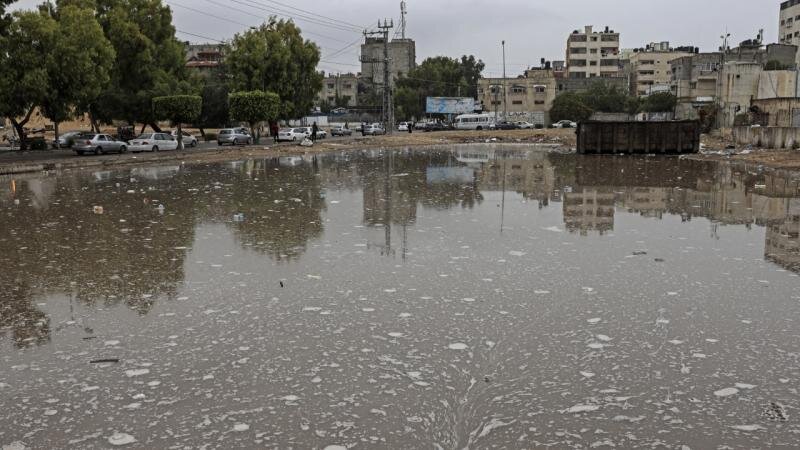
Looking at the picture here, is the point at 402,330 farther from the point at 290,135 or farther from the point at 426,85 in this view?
the point at 426,85

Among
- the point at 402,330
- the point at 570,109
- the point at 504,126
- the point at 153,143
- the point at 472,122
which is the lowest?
the point at 402,330

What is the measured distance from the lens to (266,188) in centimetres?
1945

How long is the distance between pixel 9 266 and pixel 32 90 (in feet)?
89.4

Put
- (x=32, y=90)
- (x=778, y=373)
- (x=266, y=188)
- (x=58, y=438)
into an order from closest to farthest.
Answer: (x=58, y=438), (x=778, y=373), (x=266, y=188), (x=32, y=90)

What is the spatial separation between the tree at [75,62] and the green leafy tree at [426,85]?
6792cm

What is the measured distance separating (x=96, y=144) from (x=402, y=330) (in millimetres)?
35520

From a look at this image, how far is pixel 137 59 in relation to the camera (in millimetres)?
41438

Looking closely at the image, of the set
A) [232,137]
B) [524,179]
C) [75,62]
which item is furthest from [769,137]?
[75,62]

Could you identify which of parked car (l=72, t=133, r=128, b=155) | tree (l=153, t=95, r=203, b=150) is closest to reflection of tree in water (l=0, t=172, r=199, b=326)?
parked car (l=72, t=133, r=128, b=155)

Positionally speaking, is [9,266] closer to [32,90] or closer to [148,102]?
[32,90]

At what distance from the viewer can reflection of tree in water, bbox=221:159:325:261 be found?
35.0 ft

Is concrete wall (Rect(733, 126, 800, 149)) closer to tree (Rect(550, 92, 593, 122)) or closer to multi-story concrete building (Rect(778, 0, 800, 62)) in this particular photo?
tree (Rect(550, 92, 593, 122))

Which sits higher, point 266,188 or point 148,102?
point 148,102

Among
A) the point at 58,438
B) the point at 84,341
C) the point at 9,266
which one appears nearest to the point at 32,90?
the point at 9,266
